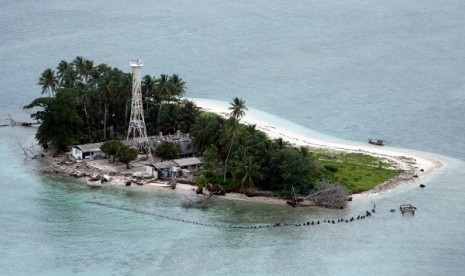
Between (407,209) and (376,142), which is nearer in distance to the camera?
(407,209)

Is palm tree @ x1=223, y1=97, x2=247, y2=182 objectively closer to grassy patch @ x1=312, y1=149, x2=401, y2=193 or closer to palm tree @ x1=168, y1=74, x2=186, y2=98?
grassy patch @ x1=312, y1=149, x2=401, y2=193

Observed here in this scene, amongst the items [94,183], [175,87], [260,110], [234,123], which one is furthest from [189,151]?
[260,110]

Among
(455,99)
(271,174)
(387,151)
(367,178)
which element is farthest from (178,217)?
(455,99)

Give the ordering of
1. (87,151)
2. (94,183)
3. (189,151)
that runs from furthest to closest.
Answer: (189,151) < (87,151) < (94,183)

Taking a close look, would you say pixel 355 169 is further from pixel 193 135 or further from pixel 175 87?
pixel 175 87

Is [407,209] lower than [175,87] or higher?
lower

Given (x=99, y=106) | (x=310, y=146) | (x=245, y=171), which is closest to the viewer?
(x=245, y=171)

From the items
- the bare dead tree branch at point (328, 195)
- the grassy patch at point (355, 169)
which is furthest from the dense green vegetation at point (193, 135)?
the bare dead tree branch at point (328, 195)

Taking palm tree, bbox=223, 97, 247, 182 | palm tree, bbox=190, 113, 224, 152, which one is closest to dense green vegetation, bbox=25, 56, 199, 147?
palm tree, bbox=190, 113, 224, 152
